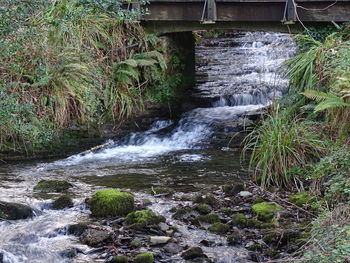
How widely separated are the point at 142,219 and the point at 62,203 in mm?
1454

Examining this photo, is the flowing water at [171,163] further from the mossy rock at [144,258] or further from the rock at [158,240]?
the mossy rock at [144,258]

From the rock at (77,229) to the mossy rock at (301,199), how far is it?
9.64 feet

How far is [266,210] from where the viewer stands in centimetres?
841

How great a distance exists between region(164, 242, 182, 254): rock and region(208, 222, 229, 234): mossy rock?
24.8 inches

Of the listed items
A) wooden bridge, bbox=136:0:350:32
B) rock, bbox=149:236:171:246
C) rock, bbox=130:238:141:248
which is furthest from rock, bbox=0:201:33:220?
wooden bridge, bbox=136:0:350:32

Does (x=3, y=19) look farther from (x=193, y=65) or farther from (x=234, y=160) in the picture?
Answer: (x=193, y=65)

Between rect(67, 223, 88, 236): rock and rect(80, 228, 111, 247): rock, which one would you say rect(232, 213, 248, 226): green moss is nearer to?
rect(80, 228, 111, 247): rock

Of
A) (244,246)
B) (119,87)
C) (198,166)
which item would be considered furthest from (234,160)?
(244,246)

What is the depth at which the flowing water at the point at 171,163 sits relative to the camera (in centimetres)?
773

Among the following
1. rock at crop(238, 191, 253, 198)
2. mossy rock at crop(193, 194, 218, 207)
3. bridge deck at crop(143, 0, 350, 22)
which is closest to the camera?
mossy rock at crop(193, 194, 218, 207)

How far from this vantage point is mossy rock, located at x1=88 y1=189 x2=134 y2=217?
8445mm

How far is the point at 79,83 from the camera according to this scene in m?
12.8

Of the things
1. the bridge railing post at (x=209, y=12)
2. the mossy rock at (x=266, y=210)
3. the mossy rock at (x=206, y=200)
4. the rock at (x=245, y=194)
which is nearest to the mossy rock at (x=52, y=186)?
the mossy rock at (x=206, y=200)

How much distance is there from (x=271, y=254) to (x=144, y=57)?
796 cm
